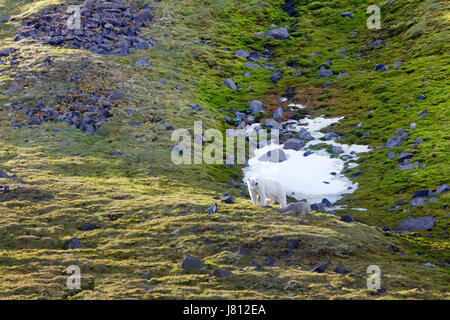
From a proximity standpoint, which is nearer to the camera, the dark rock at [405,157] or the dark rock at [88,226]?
the dark rock at [88,226]

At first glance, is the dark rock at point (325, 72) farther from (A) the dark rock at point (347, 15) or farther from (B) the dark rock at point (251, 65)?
(A) the dark rock at point (347, 15)

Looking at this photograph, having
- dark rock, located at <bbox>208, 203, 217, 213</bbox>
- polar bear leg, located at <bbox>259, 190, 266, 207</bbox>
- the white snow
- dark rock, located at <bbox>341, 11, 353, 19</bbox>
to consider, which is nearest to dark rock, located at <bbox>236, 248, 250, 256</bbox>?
dark rock, located at <bbox>208, 203, 217, 213</bbox>

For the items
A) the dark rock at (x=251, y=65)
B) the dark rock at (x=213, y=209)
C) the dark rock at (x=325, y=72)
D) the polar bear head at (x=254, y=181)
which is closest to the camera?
the dark rock at (x=213, y=209)

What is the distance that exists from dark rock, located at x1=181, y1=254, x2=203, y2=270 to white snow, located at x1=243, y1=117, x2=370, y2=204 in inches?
850

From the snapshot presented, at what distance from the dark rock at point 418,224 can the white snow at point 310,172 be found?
8.84m

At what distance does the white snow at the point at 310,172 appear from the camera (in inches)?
1821

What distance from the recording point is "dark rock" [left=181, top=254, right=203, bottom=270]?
2425 centimetres

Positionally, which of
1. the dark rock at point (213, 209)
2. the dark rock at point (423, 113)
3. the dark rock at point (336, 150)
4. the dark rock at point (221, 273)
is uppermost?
the dark rock at point (423, 113)

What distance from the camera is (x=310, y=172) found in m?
50.6

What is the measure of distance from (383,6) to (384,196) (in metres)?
65.0

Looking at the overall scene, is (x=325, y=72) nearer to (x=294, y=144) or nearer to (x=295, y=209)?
(x=294, y=144)

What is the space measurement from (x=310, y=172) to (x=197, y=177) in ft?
43.4

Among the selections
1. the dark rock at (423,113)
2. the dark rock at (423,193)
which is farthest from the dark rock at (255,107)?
the dark rock at (423,193)

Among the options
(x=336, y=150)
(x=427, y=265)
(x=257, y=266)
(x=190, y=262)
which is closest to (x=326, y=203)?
(x=336, y=150)
